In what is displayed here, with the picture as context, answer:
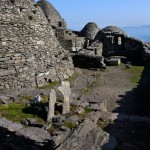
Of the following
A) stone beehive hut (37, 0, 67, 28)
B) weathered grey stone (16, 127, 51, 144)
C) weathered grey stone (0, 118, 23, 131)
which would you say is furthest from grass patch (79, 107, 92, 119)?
stone beehive hut (37, 0, 67, 28)

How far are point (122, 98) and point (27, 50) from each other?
450cm

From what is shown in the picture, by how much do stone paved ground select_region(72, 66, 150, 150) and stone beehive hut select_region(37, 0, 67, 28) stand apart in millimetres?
10147

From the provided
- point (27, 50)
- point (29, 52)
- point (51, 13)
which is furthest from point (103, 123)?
point (51, 13)

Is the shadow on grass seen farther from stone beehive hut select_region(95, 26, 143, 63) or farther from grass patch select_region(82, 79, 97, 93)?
stone beehive hut select_region(95, 26, 143, 63)

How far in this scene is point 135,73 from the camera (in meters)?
18.9

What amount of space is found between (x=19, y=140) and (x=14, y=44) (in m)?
6.85

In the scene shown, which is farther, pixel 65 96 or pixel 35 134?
pixel 65 96

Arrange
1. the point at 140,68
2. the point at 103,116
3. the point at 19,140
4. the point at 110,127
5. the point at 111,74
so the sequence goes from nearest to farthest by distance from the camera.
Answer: the point at 19,140 → the point at 110,127 → the point at 103,116 → the point at 111,74 → the point at 140,68

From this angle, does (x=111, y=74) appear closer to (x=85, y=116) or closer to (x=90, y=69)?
(x=90, y=69)

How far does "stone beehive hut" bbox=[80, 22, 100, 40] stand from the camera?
29.5 m

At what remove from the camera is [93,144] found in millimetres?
8211

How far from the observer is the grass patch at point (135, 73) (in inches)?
677

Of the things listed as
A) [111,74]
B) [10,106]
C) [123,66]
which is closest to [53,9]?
[123,66]

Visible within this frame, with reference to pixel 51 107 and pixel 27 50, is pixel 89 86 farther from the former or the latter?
pixel 51 107
